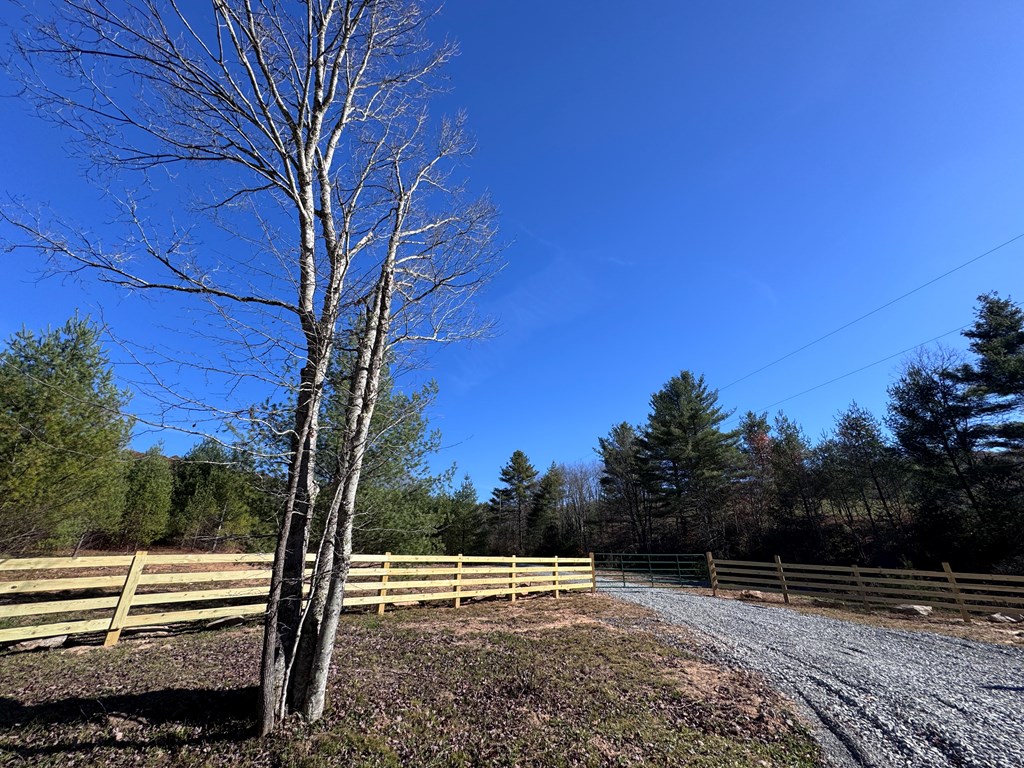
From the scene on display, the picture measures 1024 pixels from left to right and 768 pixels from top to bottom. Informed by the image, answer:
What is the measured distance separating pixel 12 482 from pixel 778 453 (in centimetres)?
3277

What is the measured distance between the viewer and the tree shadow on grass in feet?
9.50

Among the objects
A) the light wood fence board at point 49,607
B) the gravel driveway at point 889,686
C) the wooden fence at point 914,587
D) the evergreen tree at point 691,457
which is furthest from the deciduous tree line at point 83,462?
the evergreen tree at point 691,457

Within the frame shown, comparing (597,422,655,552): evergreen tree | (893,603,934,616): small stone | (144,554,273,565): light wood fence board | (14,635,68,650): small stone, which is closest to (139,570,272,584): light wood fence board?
(144,554,273,565): light wood fence board

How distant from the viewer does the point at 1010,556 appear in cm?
1590

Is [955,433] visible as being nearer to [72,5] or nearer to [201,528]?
[72,5]

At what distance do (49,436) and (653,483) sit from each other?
28.0 meters

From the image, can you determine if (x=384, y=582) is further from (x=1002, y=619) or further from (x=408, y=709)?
(x=1002, y=619)

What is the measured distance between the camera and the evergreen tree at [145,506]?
2142 cm

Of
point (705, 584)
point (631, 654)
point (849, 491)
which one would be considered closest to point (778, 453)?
point (849, 491)

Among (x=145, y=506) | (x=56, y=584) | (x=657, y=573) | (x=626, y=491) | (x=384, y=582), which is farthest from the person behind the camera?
(x=626, y=491)

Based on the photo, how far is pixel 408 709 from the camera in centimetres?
379

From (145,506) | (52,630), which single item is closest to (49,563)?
(52,630)

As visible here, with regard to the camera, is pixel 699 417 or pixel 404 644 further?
pixel 699 417

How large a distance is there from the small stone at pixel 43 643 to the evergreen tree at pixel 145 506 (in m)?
19.8
